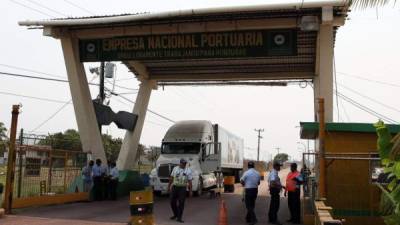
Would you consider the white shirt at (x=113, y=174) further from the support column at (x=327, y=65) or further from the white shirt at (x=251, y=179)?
the white shirt at (x=251, y=179)

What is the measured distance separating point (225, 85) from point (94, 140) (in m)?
10.0

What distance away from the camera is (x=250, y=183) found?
52.3 ft

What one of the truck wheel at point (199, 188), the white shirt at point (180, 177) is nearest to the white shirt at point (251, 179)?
the white shirt at point (180, 177)

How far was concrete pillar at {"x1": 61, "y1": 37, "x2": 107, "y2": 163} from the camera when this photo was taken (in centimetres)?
2459

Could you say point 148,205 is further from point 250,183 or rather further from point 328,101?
point 328,101

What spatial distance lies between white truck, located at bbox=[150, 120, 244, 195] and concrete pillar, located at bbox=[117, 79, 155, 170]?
2.19 metres

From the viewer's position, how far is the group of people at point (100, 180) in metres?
23.3

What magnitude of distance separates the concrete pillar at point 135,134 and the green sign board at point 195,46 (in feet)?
20.9

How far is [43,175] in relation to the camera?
68.2 feet

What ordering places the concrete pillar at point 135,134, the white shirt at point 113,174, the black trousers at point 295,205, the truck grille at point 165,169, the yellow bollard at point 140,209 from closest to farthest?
the yellow bollard at point 140,209
the black trousers at point 295,205
the white shirt at point 113,174
the truck grille at point 165,169
the concrete pillar at point 135,134

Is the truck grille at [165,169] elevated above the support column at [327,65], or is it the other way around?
the support column at [327,65]

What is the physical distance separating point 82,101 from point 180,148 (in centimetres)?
563

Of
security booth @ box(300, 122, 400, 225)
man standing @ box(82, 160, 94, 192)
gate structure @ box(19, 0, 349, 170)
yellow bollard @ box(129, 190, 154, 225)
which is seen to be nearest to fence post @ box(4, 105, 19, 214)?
yellow bollard @ box(129, 190, 154, 225)

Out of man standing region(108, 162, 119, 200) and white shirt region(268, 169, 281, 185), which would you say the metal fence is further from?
white shirt region(268, 169, 281, 185)
